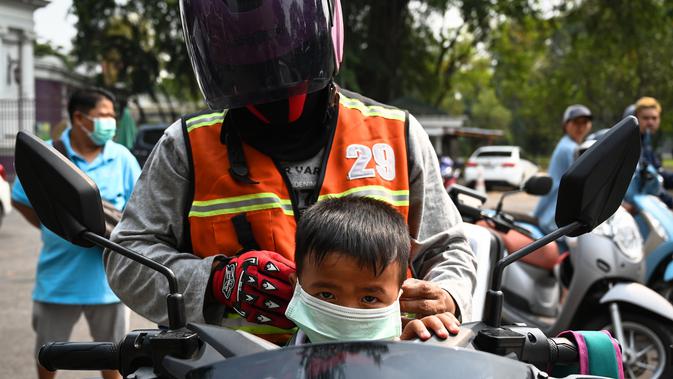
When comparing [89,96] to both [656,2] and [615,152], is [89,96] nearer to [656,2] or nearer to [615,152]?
[615,152]

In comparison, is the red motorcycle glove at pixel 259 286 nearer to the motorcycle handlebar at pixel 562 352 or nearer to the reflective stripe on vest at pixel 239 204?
the reflective stripe on vest at pixel 239 204

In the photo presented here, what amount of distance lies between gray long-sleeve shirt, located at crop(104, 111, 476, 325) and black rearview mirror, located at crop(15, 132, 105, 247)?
0.40 metres

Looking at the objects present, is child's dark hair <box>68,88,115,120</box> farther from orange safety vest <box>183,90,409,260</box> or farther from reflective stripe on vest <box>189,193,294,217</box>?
reflective stripe on vest <box>189,193,294,217</box>

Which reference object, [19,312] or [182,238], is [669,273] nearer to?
[182,238]

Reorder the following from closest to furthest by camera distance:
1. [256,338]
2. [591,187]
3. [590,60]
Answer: [256,338] < [591,187] < [590,60]

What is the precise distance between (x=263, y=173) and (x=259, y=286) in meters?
0.36

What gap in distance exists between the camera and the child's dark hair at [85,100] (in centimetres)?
435

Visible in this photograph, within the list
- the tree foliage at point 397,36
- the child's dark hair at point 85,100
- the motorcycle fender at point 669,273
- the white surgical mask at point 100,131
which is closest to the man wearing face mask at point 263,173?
the white surgical mask at point 100,131

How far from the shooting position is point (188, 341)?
131cm

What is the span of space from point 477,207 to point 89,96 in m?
2.41

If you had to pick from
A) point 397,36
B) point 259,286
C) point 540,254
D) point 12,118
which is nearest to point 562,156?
point 540,254

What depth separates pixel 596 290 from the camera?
4.37 metres

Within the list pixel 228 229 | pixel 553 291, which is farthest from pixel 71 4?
pixel 228 229

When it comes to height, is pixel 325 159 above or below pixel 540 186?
above
